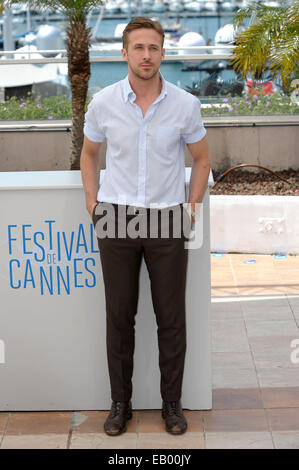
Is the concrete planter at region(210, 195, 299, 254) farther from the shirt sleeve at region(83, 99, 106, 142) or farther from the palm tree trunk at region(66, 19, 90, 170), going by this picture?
the shirt sleeve at region(83, 99, 106, 142)

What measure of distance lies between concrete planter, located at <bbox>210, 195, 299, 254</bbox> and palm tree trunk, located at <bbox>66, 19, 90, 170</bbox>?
7.57 ft

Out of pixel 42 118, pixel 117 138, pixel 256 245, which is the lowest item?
pixel 256 245

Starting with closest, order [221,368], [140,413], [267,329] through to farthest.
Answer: [140,413]
[221,368]
[267,329]

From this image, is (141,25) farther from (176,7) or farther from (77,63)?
(176,7)

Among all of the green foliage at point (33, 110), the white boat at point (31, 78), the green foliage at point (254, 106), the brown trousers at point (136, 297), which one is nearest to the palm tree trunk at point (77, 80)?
the white boat at point (31, 78)

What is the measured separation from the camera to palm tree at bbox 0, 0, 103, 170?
949 cm

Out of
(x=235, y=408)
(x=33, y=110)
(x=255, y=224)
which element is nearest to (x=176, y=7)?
(x=33, y=110)

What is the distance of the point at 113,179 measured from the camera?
12.7 feet

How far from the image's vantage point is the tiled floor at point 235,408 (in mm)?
4086

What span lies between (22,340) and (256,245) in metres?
4.01

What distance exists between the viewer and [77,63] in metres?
9.58

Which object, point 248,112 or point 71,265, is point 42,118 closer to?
point 248,112

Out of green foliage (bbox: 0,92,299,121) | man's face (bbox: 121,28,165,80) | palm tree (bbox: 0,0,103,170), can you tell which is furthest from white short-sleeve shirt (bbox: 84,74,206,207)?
green foliage (bbox: 0,92,299,121)
